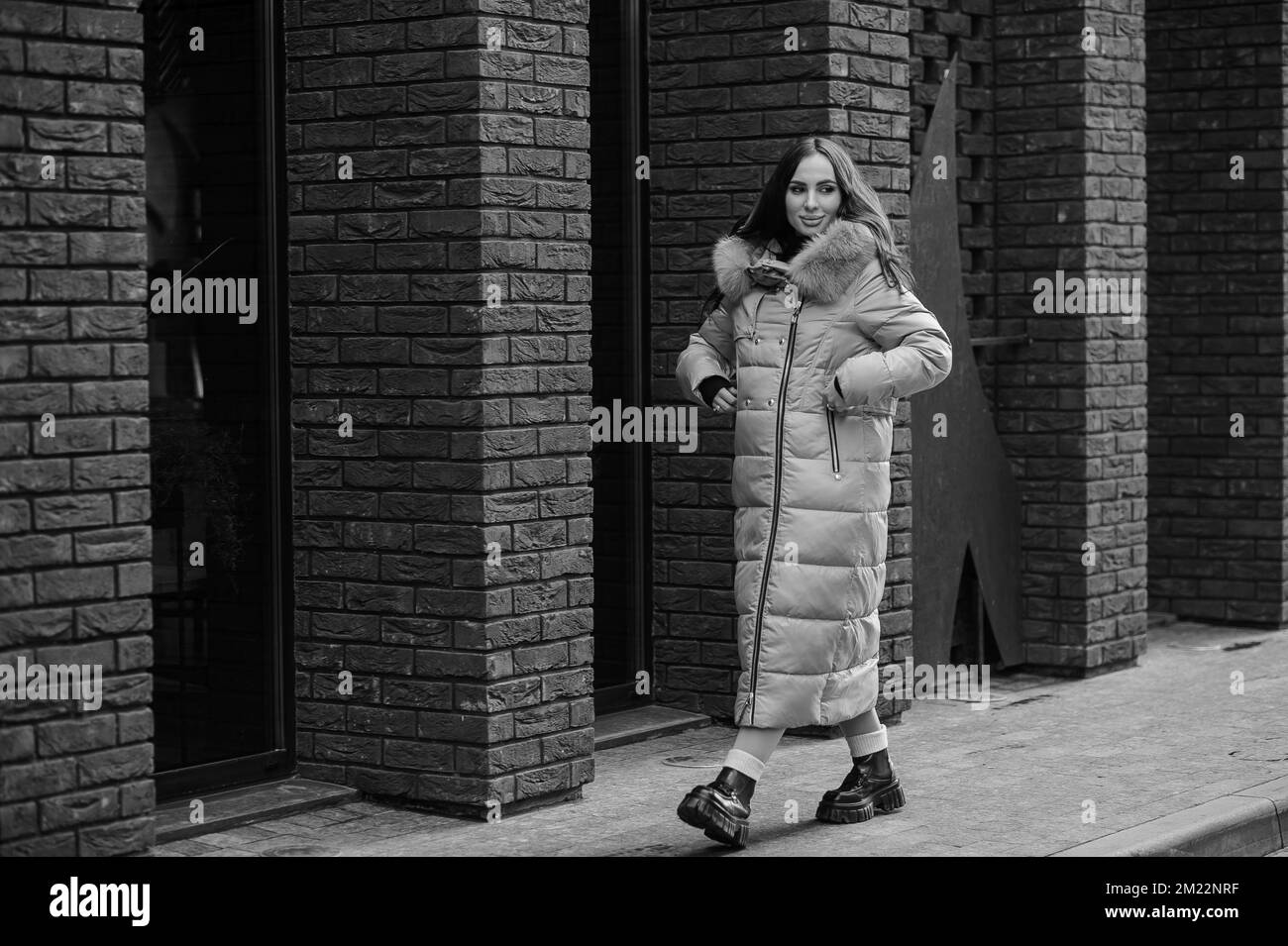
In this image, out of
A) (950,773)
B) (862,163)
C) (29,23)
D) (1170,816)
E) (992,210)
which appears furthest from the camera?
(992,210)

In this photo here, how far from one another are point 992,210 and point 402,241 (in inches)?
156

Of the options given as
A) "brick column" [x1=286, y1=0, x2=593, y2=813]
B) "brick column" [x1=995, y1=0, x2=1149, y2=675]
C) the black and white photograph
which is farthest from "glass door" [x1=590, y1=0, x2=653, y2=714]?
"brick column" [x1=995, y1=0, x2=1149, y2=675]

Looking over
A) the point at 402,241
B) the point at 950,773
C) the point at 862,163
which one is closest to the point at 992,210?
the point at 862,163

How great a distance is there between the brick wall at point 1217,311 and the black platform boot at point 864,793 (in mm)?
4948

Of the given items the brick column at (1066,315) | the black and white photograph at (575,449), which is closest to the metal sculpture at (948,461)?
the black and white photograph at (575,449)

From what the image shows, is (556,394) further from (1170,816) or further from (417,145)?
(1170,816)

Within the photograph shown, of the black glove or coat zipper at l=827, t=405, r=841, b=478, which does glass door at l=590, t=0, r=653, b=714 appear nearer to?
→ the black glove

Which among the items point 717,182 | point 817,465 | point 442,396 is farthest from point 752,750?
point 717,182

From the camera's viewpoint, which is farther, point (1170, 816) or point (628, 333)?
point (628, 333)

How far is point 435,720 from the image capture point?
257 inches

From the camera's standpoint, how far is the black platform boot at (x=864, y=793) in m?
6.44

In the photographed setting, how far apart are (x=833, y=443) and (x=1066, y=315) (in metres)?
3.64

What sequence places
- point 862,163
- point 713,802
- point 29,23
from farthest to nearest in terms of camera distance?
point 862,163, point 713,802, point 29,23
